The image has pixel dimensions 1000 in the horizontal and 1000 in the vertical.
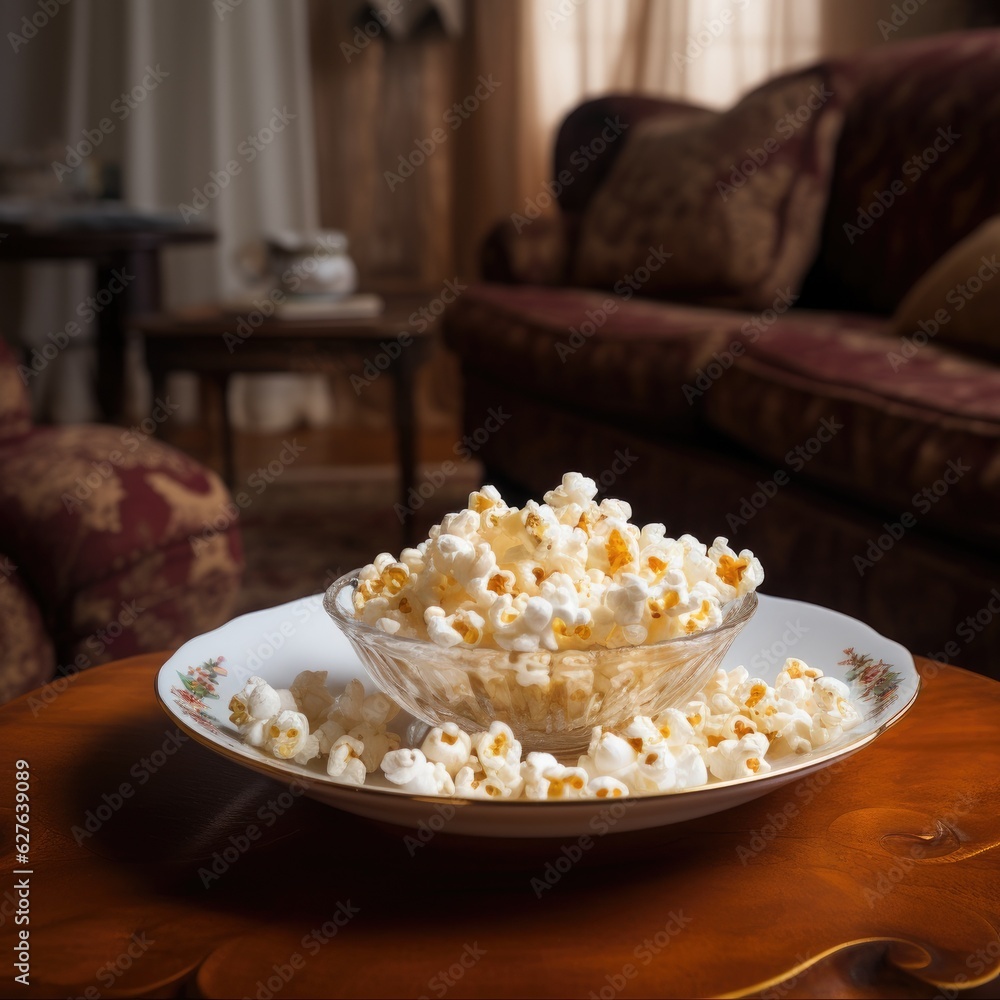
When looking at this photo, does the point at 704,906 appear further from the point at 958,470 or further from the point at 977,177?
the point at 977,177

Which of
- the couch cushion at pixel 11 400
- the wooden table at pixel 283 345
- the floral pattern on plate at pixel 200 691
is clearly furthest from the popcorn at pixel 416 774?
the wooden table at pixel 283 345

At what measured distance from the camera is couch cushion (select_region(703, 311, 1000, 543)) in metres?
1.26

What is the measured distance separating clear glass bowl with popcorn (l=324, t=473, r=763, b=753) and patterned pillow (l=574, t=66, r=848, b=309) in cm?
191

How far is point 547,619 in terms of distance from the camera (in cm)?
53

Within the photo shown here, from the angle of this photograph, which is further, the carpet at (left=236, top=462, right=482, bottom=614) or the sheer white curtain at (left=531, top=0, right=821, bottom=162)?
the sheer white curtain at (left=531, top=0, right=821, bottom=162)

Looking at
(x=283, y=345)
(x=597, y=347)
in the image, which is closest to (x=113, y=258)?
(x=283, y=345)

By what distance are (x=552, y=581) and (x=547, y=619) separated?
0.03 meters

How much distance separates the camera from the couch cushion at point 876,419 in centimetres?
126

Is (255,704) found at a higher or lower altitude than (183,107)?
lower

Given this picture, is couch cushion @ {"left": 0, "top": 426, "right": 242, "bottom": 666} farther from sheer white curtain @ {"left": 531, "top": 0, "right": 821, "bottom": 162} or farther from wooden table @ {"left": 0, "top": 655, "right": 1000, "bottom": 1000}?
sheer white curtain @ {"left": 531, "top": 0, "right": 821, "bottom": 162}

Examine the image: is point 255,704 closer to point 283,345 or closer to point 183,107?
point 283,345

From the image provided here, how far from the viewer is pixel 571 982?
0.45 metres

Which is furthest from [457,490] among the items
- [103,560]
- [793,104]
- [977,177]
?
[103,560]

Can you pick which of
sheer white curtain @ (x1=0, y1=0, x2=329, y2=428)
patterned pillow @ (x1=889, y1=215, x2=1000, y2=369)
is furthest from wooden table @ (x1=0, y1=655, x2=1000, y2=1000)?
sheer white curtain @ (x1=0, y1=0, x2=329, y2=428)
